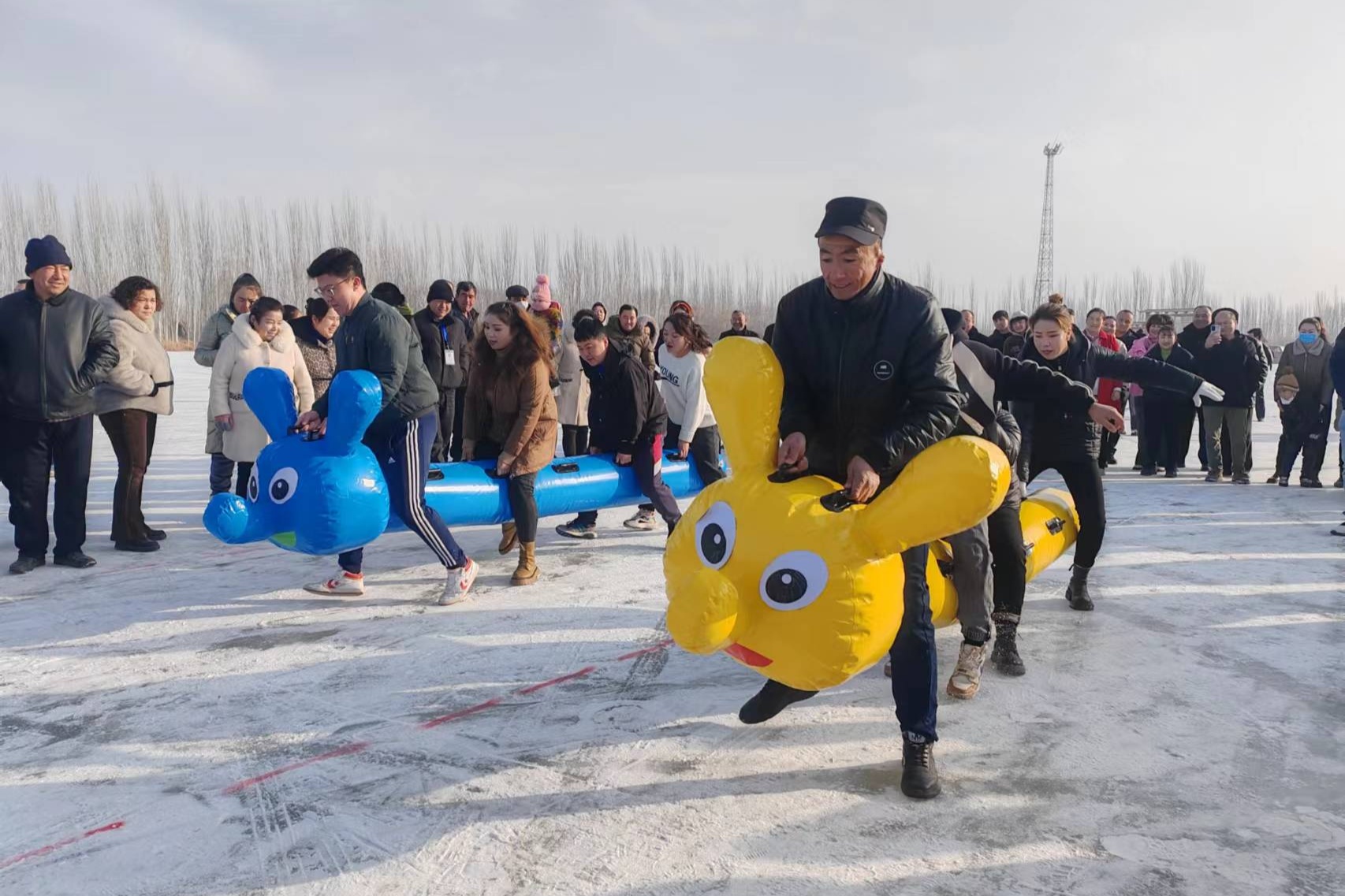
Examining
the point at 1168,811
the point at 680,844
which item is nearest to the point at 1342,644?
the point at 1168,811

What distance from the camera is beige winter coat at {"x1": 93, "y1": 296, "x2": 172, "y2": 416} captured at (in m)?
5.54

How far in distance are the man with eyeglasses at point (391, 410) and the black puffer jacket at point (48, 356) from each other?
5.70 feet

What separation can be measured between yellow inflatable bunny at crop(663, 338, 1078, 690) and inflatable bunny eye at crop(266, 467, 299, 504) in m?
2.29

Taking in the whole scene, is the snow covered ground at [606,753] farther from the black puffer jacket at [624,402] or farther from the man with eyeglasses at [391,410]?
the black puffer jacket at [624,402]

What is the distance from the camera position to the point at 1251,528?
6426 millimetres

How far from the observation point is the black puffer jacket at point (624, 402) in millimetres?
5660

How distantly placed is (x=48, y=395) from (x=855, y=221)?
4.67 meters

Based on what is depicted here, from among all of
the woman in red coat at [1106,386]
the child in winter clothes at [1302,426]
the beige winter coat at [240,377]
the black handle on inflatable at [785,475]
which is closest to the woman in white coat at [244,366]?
the beige winter coat at [240,377]

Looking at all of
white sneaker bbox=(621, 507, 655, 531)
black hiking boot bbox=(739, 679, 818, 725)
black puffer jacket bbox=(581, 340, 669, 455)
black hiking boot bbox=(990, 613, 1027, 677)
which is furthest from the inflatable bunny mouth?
white sneaker bbox=(621, 507, 655, 531)

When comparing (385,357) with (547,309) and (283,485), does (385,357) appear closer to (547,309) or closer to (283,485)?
(283,485)

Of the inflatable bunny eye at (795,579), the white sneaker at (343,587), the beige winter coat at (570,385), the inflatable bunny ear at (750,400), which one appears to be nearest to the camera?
the inflatable bunny eye at (795,579)

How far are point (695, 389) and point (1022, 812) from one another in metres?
3.93

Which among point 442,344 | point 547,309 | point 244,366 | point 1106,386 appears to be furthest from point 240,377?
point 1106,386

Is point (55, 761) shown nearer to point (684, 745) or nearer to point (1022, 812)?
point (684, 745)
